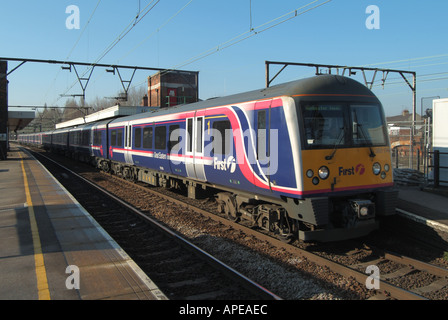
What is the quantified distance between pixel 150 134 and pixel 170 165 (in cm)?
232

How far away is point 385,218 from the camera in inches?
313

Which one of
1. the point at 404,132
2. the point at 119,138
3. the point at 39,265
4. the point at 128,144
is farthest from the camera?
the point at 404,132

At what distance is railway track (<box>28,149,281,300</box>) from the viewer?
4.83 m

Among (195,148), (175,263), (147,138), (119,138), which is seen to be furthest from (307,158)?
(119,138)

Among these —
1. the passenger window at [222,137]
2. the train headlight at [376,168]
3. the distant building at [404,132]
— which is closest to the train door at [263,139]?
the passenger window at [222,137]

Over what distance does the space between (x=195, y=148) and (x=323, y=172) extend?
4328 millimetres

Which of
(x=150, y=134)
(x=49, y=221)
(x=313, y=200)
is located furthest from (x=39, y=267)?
(x=150, y=134)

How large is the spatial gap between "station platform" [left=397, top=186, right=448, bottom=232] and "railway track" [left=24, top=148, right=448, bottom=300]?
4.88 feet

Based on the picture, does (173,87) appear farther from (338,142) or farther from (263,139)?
(338,142)

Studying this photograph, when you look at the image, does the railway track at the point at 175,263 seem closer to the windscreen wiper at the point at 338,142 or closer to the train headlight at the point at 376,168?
the windscreen wiper at the point at 338,142

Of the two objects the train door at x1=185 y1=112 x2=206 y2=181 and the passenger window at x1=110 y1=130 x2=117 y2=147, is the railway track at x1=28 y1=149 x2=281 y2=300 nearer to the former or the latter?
the train door at x1=185 y1=112 x2=206 y2=181

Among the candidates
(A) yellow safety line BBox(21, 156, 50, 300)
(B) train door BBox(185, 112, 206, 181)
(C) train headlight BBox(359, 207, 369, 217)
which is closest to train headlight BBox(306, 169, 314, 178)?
(C) train headlight BBox(359, 207, 369, 217)

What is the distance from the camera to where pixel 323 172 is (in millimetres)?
6078
